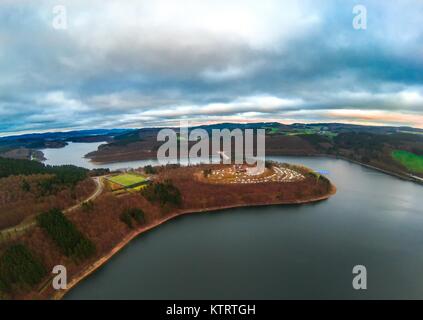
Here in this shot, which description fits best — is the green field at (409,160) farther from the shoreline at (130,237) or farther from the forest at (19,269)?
the forest at (19,269)

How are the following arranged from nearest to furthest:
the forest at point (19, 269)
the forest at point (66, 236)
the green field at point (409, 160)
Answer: the forest at point (19, 269) < the forest at point (66, 236) < the green field at point (409, 160)

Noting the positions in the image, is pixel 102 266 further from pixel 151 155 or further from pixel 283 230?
pixel 151 155

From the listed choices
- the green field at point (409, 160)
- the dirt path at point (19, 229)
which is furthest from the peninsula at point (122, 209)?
the green field at point (409, 160)

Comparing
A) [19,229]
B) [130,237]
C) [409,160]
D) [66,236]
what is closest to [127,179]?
[130,237]

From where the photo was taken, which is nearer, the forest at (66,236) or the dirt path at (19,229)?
A: the forest at (66,236)

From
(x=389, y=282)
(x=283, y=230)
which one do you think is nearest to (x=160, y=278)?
(x=283, y=230)

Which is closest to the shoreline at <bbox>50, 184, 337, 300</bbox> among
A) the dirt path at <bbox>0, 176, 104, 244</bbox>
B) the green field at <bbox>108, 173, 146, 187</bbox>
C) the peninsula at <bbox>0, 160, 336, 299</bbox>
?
the peninsula at <bbox>0, 160, 336, 299</bbox>
